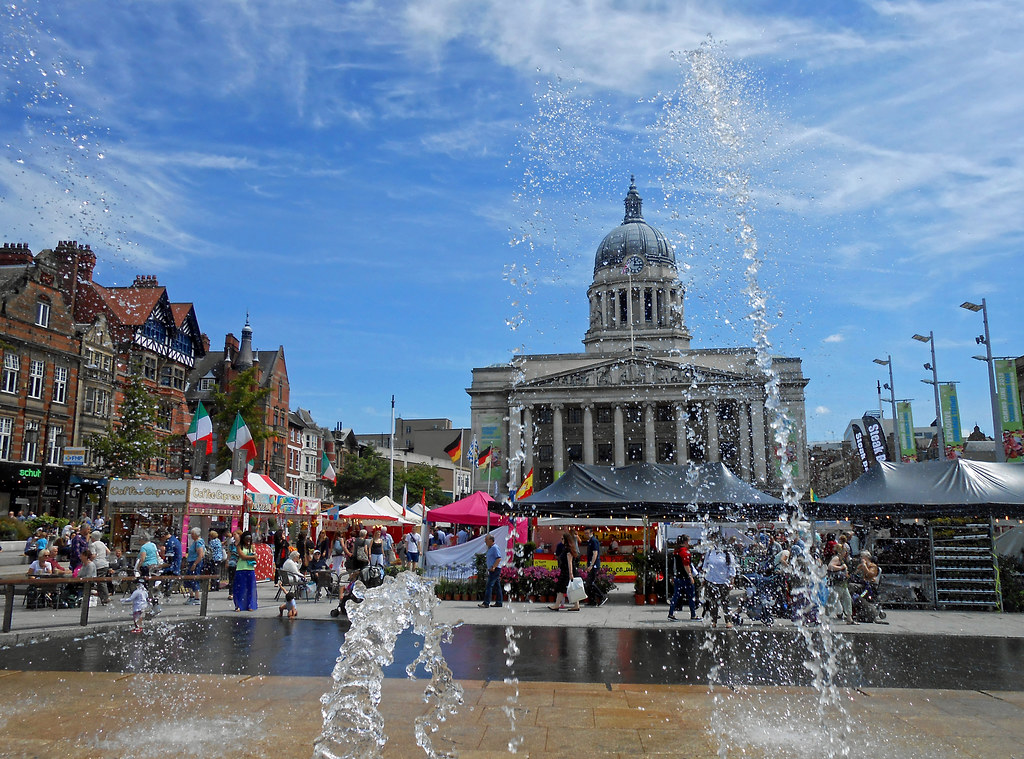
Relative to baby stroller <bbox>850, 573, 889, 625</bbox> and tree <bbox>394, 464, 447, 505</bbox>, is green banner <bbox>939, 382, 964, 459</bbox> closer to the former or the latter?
baby stroller <bbox>850, 573, 889, 625</bbox>

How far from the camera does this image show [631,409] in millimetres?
93938

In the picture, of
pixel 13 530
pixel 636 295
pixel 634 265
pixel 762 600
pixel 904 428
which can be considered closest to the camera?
pixel 762 600

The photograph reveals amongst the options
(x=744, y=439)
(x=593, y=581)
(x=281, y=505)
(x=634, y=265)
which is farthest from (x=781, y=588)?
(x=634, y=265)

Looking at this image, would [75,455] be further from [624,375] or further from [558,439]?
[624,375]

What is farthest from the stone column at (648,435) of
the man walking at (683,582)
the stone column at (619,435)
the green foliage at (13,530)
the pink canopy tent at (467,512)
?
the man walking at (683,582)

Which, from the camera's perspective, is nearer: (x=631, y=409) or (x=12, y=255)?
(x=12, y=255)

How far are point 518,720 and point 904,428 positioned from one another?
47.0 m

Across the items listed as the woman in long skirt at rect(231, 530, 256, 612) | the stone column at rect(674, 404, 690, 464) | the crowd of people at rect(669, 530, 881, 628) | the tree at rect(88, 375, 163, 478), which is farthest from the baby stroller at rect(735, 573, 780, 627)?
the stone column at rect(674, 404, 690, 464)

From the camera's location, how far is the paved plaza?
256 inches

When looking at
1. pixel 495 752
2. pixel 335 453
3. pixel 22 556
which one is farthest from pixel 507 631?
pixel 335 453

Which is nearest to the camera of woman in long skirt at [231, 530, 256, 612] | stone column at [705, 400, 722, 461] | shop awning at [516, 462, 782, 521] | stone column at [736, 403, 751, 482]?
woman in long skirt at [231, 530, 256, 612]

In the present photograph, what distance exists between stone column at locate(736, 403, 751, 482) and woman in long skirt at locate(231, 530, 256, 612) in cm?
7543

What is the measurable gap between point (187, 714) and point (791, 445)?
84146mm

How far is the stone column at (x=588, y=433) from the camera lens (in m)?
92.1
